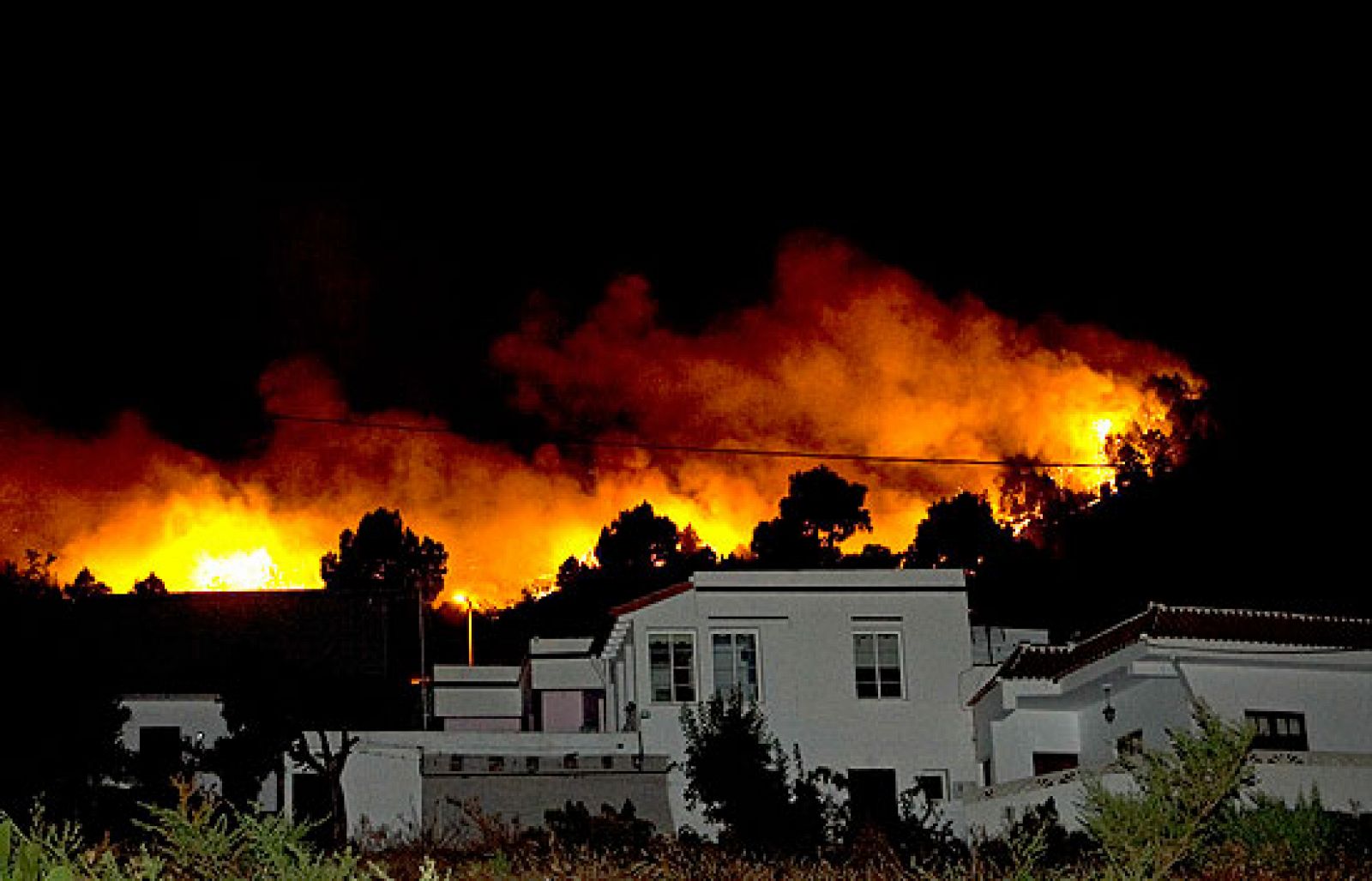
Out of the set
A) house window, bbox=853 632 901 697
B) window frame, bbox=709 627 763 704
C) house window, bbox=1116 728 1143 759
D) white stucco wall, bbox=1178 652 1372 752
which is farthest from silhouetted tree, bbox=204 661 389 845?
white stucco wall, bbox=1178 652 1372 752

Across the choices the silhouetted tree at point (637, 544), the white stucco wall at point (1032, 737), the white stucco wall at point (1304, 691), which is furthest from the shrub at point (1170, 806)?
the silhouetted tree at point (637, 544)

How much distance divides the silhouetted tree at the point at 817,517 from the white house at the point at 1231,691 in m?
43.2

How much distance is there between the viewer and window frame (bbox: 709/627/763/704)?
33906 mm

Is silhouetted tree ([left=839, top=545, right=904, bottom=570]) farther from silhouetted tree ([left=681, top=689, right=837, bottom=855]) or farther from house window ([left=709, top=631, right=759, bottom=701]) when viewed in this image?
silhouetted tree ([left=681, top=689, right=837, bottom=855])

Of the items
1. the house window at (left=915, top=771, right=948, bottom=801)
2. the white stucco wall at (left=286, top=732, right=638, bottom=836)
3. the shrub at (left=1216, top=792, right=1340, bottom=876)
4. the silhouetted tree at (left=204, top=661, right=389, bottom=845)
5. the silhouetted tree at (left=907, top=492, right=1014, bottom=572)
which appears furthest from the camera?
the silhouetted tree at (left=907, top=492, right=1014, bottom=572)

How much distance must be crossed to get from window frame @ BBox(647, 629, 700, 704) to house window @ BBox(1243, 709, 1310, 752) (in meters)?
11.1

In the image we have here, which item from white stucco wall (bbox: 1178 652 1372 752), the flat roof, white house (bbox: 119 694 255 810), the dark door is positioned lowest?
the dark door

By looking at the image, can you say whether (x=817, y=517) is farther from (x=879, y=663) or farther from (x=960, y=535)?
(x=879, y=663)

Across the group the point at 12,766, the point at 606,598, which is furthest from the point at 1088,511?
the point at 12,766

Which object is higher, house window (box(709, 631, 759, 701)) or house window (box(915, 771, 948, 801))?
house window (box(709, 631, 759, 701))

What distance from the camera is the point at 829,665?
3406cm

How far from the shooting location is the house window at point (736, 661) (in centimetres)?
3394

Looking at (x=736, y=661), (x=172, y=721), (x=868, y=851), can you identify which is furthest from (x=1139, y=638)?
(x=172, y=721)

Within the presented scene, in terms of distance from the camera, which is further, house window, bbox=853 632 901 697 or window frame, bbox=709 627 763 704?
house window, bbox=853 632 901 697
